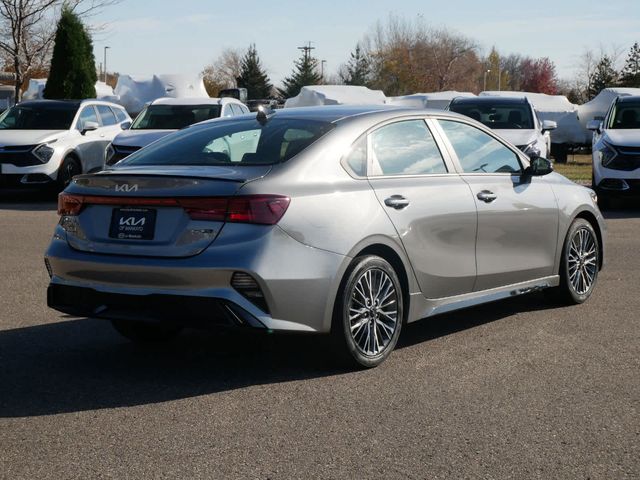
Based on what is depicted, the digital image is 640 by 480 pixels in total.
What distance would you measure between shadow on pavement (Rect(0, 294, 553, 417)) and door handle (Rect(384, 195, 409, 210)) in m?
0.94

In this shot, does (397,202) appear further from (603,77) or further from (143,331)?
(603,77)

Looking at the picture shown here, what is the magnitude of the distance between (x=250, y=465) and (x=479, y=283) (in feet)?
10.6

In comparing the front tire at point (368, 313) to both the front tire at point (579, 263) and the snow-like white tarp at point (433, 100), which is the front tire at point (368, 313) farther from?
the snow-like white tarp at point (433, 100)

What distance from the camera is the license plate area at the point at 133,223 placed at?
603cm

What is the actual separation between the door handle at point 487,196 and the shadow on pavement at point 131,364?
0.97m

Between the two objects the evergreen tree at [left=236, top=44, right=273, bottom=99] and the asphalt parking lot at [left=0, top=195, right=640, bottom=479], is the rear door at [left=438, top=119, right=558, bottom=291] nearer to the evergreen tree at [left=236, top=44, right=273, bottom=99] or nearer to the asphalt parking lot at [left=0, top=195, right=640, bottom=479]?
the asphalt parking lot at [left=0, top=195, right=640, bottom=479]

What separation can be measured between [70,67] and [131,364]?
31579 mm

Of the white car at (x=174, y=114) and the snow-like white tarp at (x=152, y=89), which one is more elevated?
the white car at (x=174, y=114)

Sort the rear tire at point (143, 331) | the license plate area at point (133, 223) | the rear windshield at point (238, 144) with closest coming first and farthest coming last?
the license plate area at point (133, 223)
the rear windshield at point (238, 144)
the rear tire at point (143, 331)

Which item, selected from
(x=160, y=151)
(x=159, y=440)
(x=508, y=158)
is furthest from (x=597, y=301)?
(x=159, y=440)

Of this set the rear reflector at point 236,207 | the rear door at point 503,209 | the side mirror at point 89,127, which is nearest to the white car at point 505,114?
the side mirror at point 89,127

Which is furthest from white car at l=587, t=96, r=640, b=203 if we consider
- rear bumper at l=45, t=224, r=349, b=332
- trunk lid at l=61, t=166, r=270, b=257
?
trunk lid at l=61, t=166, r=270, b=257

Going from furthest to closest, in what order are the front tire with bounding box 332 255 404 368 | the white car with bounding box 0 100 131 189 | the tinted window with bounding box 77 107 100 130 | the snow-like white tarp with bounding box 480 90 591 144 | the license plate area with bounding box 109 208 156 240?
1. the snow-like white tarp with bounding box 480 90 591 144
2. the tinted window with bounding box 77 107 100 130
3. the white car with bounding box 0 100 131 189
4. the front tire with bounding box 332 255 404 368
5. the license plate area with bounding box 109 208 156 240

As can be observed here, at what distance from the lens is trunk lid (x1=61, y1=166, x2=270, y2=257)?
19.3 feet
